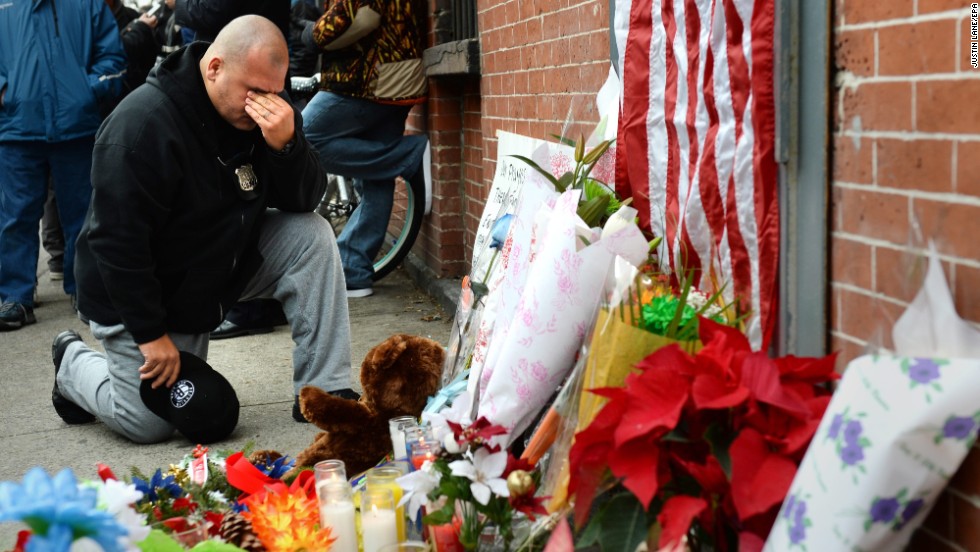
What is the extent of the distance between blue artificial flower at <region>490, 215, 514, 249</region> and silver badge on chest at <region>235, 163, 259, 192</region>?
3.94ft

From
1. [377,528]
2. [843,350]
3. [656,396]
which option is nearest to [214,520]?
[377,528]

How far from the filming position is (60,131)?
6.57m

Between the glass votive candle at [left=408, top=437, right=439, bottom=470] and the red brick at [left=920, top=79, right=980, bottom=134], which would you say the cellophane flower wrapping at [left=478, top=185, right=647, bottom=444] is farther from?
the red brick at [left=920, top=79, right=980, bottom=134]

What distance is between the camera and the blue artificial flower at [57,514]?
1.70 metres

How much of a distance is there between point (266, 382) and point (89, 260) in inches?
47.4

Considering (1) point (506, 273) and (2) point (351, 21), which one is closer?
(1) point (506, 273)

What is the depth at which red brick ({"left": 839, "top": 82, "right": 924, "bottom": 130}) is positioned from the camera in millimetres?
1954

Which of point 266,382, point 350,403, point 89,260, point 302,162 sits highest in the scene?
point 302,162

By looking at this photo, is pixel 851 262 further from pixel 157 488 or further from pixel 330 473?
pixel 157 488

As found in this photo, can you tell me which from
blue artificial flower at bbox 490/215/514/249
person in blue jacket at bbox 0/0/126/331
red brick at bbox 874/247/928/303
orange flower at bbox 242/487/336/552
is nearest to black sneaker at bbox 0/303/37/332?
person in blue jacket at bbox 0/0/126/331

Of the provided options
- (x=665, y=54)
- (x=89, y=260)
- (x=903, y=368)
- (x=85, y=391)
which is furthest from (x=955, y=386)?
(x=85, y=391)

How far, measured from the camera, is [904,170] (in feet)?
6.47

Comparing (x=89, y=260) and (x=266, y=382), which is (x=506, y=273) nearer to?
(x=89, y=260)

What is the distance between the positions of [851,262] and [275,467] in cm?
158
